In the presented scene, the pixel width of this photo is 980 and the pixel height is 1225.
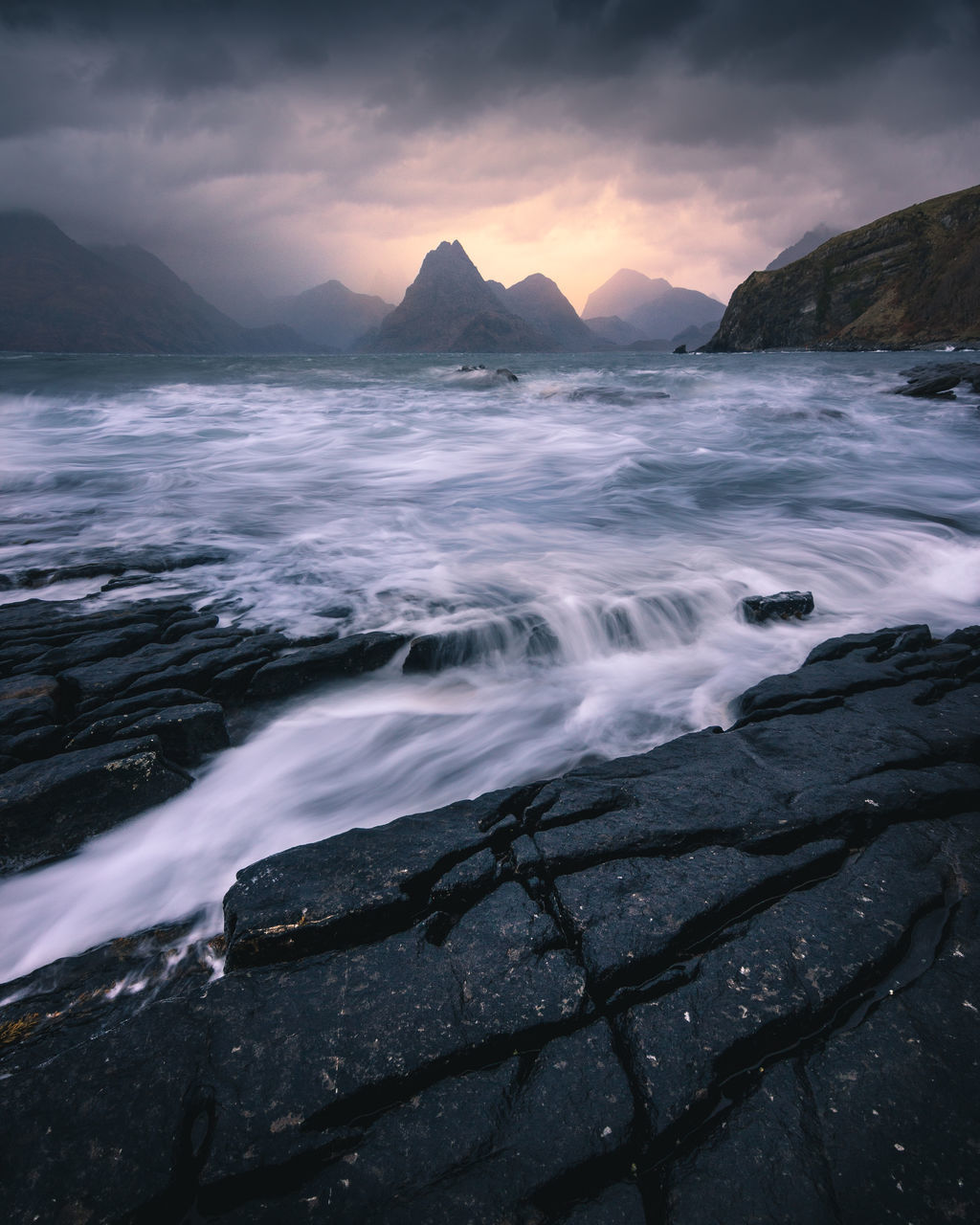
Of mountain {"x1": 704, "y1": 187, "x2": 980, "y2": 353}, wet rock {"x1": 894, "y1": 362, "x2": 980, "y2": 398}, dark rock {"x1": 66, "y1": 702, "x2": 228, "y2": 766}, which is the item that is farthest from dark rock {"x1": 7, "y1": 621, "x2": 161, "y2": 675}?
mountain {"x1": 704, "y1": 187, "x2": 980, "y2": 353}

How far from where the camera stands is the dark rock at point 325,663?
4039 millimetres

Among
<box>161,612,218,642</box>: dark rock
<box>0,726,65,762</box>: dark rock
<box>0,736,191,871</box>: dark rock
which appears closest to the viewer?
<box>0,736,191,871</box>: dark rock

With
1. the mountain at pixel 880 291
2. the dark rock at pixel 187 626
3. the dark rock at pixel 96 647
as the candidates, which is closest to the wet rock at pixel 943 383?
the dark rock at pixel 187 626

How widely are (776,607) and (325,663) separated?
152 inches

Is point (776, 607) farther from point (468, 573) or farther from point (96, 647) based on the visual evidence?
point (96, 647)

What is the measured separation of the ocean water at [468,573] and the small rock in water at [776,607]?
0.14 meters

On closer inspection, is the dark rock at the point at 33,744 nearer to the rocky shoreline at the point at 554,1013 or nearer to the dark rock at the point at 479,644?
the rocky shoreline at the point at 554,1013

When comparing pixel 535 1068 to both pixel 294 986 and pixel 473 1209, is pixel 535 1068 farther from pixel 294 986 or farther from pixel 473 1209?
pixel 294 986

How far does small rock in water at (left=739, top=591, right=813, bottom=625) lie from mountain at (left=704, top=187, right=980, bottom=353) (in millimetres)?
71838

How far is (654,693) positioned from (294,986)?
319 centimetres

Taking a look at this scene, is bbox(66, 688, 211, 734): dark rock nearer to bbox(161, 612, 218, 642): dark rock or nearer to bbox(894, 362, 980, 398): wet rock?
bbox(161, 612, 218, 642): dark rock

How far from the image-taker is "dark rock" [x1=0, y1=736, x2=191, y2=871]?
2723 mm

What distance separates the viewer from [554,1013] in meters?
1.74

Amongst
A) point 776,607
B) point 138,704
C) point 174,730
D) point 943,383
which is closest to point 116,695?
point 138,704
